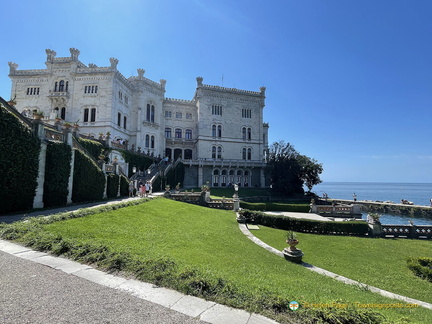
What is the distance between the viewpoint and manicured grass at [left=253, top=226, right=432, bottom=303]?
8141 millimetres

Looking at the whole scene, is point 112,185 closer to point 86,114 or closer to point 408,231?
point 86,114

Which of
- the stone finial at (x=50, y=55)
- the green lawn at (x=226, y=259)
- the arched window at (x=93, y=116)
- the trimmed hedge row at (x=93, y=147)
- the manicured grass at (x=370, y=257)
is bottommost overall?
the manicured grass at (x=370, y=257)

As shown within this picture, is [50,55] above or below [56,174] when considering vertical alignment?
above

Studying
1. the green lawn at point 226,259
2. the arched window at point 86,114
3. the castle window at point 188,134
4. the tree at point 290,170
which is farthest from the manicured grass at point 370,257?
the castle window at point 188,134

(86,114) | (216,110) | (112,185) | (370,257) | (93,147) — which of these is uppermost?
(216,110)

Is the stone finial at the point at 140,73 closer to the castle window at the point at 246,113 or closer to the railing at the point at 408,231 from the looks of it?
the castle window at the point at 246,113

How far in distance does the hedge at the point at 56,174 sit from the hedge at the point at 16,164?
107 centimetres

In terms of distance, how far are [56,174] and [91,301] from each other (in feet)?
43.0

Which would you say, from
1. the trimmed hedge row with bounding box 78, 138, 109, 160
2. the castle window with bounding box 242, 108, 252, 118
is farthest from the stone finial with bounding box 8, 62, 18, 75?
the castle window with bounding box 242, 108, 252, 118

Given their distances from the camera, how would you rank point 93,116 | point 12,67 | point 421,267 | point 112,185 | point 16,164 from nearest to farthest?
point 421,267 → point 16,164 → point 112,185 → point 93,116 → point 12,67

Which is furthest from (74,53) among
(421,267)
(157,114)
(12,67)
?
(421,267)

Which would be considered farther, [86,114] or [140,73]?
[140,73]

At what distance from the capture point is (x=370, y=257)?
37.3 ft

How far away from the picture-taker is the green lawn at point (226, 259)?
455 cm
